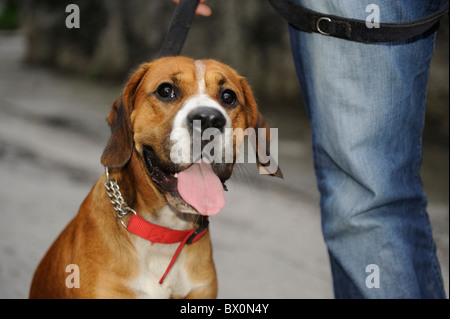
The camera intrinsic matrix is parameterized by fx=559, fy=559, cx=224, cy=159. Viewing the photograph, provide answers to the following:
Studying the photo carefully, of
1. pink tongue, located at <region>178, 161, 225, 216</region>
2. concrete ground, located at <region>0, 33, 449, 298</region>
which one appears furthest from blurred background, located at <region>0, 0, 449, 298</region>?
pink tongue, located at <region>178, 161, 225, 216</region>

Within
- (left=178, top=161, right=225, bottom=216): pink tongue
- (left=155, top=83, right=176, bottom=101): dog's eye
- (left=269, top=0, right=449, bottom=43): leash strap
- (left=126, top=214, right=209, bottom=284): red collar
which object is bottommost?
(left=126, top=214, right=209, bottom=284): red collar

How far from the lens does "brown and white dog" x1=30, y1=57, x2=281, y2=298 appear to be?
93.5 inches

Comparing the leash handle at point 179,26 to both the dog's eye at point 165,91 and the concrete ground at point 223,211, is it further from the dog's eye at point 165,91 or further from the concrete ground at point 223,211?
the concrete ground at point 223,211

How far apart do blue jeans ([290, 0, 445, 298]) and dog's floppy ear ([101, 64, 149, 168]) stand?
2.63ft

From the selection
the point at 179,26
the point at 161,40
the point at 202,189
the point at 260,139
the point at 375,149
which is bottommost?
the point at 202,189

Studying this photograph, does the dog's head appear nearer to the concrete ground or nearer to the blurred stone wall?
the concrete ground

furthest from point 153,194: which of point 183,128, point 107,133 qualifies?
point 107,133

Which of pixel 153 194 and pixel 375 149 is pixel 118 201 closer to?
pixel 153 194

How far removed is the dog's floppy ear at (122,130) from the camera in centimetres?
249

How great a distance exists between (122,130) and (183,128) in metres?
0.40

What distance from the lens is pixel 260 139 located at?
2799 mm

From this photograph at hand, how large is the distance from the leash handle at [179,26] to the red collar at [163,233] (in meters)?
0.89
